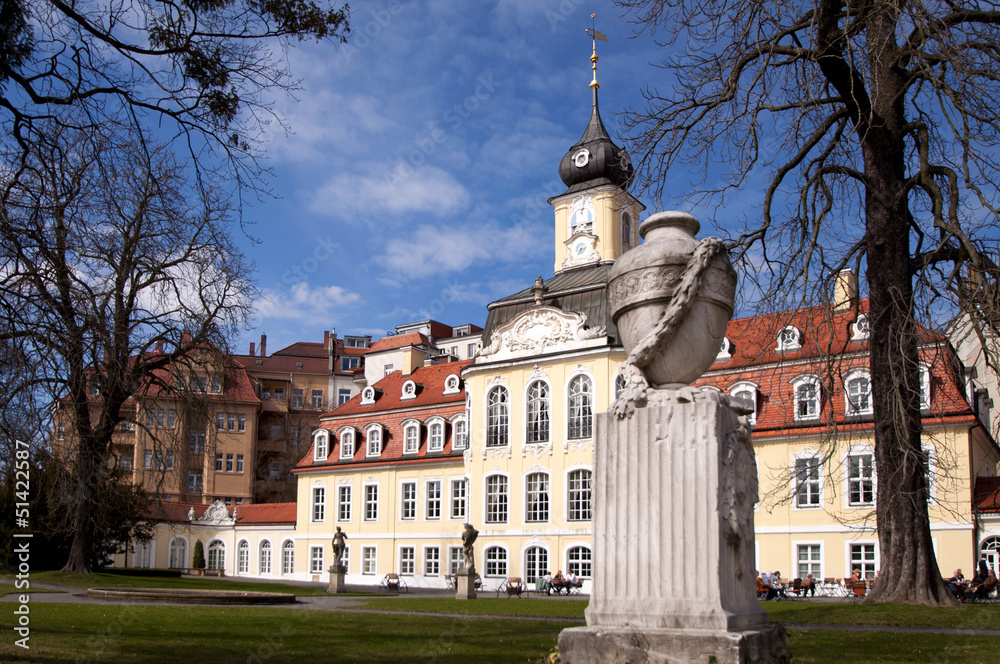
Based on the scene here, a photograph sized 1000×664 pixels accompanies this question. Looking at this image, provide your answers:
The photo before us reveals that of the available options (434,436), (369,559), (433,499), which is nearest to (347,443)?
(434,436)

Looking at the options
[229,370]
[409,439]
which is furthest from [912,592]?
[409,439]

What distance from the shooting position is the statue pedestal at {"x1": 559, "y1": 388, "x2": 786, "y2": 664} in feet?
21.6

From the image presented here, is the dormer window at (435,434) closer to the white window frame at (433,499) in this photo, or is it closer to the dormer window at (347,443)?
the white window frame at (433,499)

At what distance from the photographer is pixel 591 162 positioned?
42.4 meters

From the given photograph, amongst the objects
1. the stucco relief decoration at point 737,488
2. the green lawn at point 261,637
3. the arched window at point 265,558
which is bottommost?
the arched window at point 265,558

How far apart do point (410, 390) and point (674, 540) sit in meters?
37.9

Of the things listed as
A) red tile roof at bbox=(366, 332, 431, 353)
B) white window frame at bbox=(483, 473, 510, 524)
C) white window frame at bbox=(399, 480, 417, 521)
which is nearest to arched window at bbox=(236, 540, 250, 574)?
white window frame at bbox=(399, 480, 417, 521)

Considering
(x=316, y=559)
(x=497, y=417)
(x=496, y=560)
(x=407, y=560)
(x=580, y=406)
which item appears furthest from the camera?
(x=316, y=559)

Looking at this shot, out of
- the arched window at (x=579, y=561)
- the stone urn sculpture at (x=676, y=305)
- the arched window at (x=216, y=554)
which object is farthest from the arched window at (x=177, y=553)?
the stone urn sculpture at (x=676, y=305)

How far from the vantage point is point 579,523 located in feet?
112

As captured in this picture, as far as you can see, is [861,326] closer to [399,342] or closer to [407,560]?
[407,560]

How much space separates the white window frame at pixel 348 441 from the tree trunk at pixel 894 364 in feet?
105

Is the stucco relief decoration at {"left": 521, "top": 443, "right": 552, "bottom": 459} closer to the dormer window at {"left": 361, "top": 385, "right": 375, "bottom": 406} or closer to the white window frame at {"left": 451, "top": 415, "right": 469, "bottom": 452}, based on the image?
the white window frame at {"left": 451, "top": 415, "right": 469, "bottom": 452}

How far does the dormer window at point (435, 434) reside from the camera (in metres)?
40.9
